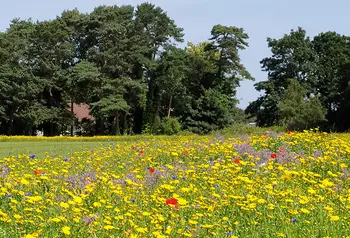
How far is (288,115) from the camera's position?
38.1 meters

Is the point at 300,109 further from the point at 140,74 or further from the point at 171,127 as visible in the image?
the point at 140,74

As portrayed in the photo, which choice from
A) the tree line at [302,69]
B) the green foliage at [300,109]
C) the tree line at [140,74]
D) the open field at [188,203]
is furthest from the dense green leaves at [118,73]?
the open field at [188,203]

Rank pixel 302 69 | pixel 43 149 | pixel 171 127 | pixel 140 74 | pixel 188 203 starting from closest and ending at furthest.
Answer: pixel 188 203 → pixel 43 149 → pixel 171 127 → pixel 140 74 → pixel 302 69

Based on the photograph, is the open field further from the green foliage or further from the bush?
the bush

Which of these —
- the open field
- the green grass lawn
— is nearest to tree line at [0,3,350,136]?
the green grass lawn

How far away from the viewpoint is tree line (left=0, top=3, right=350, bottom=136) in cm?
4156

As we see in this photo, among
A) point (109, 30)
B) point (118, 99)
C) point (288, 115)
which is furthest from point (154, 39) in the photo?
point (288, 115)

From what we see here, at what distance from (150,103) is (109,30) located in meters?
8.32

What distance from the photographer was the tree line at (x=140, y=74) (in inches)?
1636

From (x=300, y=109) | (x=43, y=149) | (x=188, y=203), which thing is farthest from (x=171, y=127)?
(x=188, y=203)

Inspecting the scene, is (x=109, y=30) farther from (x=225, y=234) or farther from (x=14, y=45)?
(x=225, y=234)

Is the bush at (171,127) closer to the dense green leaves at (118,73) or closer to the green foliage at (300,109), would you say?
the dense green leaves at (118,73)

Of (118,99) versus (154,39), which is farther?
(154,39)

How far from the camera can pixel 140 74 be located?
4475cm
